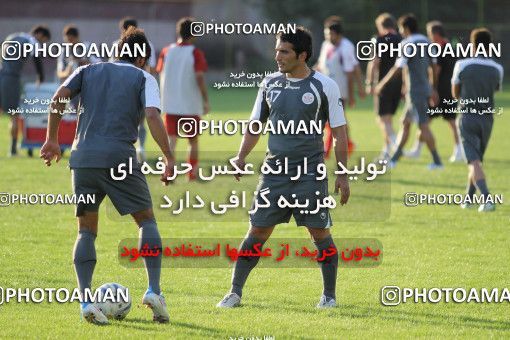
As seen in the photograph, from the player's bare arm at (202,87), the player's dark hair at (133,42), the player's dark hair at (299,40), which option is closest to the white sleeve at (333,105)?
the player's dark hair at (299,40)

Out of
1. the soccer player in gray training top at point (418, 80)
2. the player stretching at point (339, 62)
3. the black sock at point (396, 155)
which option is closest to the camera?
the soccer player in gray training top at point (418, 80)

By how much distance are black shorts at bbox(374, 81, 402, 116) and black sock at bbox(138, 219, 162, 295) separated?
1109 centimetres

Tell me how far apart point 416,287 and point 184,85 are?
299 inches

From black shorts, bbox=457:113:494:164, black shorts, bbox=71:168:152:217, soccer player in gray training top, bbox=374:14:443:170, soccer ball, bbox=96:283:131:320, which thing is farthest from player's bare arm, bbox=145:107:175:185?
soccer player in gray training top, bbox=374:14:443:170

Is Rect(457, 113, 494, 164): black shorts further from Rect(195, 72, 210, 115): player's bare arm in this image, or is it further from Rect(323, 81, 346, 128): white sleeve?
Rect(323, 81, 346, 128): white sleeve

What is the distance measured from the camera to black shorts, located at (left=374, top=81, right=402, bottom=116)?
18.4 meters

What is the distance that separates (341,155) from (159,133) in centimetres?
134

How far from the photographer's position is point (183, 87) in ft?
52.1

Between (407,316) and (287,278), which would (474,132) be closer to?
(287,278)

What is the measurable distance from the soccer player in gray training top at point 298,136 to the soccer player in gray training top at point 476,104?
5.37m

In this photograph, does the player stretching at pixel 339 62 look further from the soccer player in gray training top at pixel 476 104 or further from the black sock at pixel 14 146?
the black sock at pixel 14 146

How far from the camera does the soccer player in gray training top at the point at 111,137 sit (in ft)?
24.8

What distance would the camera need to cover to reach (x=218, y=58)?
45594 millimetres

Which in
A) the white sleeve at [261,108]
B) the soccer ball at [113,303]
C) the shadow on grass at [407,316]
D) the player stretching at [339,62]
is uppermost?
the player stretching at [339,62]
